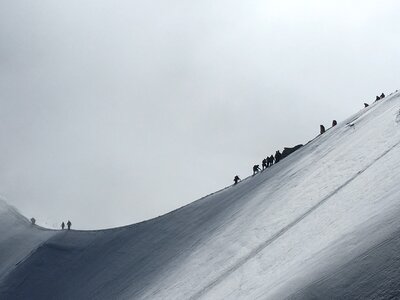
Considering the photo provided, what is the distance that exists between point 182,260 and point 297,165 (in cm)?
921

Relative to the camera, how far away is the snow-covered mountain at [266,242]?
15148mm

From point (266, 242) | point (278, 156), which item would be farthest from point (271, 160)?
point (266, 242)

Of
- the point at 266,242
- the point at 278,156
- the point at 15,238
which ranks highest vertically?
the point at 15,238

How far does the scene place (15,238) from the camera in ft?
156

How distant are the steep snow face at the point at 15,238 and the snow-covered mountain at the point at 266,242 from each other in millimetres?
155

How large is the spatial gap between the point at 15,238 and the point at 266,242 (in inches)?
1102

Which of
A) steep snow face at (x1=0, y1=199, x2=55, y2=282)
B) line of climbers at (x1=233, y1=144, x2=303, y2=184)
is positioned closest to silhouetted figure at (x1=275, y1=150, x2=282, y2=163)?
line of climbers at (x1=233, y1=144, x2=303, y2=184)

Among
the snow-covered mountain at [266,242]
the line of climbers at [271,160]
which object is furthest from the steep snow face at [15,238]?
the line of climbers at [271,160]

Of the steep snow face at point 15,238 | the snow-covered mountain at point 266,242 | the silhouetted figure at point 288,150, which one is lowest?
the snow-covered mountain at point 266,242

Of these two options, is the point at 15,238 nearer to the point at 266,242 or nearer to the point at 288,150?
the point at 288,150

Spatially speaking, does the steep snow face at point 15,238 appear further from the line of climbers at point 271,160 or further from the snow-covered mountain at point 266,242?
the line of climbers at point 271,160

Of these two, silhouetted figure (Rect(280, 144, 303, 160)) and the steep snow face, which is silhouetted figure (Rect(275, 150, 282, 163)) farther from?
the steep snow face

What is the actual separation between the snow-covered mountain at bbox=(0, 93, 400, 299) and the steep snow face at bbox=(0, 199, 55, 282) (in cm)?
16

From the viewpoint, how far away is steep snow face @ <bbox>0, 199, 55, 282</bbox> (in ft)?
139
